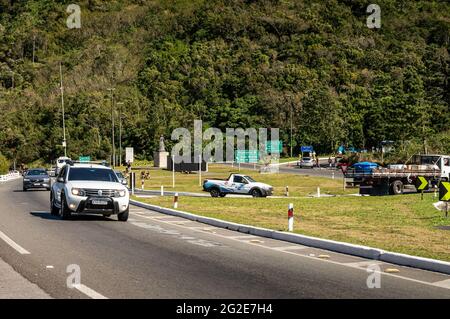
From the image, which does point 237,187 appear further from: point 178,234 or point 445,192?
point 178,234

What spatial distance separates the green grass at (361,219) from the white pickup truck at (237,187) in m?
5.46

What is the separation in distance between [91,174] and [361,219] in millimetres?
9144

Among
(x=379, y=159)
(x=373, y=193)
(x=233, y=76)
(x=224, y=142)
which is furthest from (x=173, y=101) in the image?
(x=373, y=193)

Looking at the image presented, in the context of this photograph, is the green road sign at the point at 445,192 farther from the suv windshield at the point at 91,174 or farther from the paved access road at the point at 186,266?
the suv windshield at the point at 91,174

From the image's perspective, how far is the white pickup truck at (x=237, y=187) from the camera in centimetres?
3625

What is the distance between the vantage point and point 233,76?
179 metres

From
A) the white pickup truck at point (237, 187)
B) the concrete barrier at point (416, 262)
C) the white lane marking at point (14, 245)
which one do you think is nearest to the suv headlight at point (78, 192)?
the white lane marking at point (14, 245)

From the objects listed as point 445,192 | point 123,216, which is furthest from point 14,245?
point 445,192

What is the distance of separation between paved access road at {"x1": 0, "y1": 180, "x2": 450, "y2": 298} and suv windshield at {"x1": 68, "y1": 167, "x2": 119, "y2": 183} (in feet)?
8.53

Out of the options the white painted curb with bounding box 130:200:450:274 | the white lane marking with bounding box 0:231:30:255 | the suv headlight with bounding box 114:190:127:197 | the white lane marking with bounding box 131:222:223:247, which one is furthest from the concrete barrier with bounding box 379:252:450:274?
the suv headlight with bounding box 114:190:127:197

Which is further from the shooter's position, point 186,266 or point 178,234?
point 178,234

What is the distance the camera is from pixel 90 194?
19.2m

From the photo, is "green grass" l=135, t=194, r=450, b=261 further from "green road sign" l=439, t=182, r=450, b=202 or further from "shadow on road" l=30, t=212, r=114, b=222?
"shadow on road" l=30, t=212, r=114, b=222

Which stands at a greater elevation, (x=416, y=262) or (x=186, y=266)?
(x=186, y=266)
